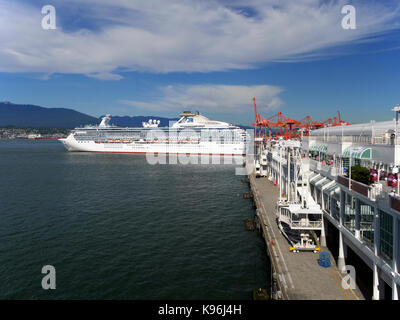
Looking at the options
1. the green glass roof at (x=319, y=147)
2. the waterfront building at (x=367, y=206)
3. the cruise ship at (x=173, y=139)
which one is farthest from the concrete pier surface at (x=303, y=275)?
the cruise ship at (x=173, y=139)

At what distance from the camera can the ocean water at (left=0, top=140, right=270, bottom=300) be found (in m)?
15.9

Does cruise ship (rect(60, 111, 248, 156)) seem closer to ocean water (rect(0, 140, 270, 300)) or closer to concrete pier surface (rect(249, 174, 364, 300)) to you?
ocean water (rect(0, 140, 270, 300))

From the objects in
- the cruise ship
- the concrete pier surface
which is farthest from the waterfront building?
the cruise ship

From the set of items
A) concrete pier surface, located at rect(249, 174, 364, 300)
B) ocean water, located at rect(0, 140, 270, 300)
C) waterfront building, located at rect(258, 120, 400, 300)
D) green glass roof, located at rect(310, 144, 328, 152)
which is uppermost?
green glass roof, located at rect(310, 144, 328, 152)

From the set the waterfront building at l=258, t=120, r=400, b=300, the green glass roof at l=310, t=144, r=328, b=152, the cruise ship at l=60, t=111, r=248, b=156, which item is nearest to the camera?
the waterfront building at l=258, t=120, r=400, b=300

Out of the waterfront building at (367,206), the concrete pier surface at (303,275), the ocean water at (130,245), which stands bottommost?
the ocean water at (130,245)

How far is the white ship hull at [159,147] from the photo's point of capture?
9344 cm

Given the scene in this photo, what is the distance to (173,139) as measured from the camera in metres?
102

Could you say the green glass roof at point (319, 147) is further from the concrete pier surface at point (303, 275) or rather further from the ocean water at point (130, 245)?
the ocean water at point (130, 245)

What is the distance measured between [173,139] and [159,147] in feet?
19.3

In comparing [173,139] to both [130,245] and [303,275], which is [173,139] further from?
[303,275]

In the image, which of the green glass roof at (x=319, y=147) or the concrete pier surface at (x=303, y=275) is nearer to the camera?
the concrete pier surface at (x=303, y=275)

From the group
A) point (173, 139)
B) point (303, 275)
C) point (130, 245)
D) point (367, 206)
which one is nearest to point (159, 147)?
point (173, 139)
